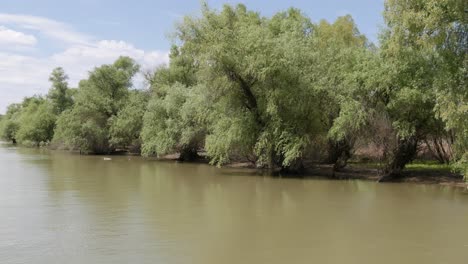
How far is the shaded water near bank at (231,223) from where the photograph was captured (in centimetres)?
1073

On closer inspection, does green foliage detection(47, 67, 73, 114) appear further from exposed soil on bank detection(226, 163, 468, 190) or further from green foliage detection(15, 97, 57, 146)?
exposed soil on bank detection(226, 163, 468, 190)

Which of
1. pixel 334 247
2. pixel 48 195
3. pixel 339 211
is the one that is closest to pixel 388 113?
pixel 339 211

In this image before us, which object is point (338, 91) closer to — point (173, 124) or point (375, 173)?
point (375, 173)

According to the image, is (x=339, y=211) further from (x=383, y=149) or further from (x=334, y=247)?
(x=383, y=149)

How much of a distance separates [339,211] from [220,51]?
14.1 meters

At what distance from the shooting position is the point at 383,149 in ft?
83.4

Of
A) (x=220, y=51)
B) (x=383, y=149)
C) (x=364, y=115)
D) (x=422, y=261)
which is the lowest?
(x=422, y=261)

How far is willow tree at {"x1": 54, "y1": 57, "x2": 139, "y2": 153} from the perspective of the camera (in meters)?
52.3

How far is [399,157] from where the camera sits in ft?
84.5

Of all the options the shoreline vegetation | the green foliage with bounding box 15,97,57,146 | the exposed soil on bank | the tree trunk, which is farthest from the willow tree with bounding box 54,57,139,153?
the tree trunk

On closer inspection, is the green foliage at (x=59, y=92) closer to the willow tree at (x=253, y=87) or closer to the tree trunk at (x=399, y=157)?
the willow tree at (x=253, y=87)

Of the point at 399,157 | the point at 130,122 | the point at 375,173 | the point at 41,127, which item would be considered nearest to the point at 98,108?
the point at 130,122

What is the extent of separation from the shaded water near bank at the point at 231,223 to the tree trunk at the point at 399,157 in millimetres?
2184

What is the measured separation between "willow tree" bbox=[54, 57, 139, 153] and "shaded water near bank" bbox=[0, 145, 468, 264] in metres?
28.2
